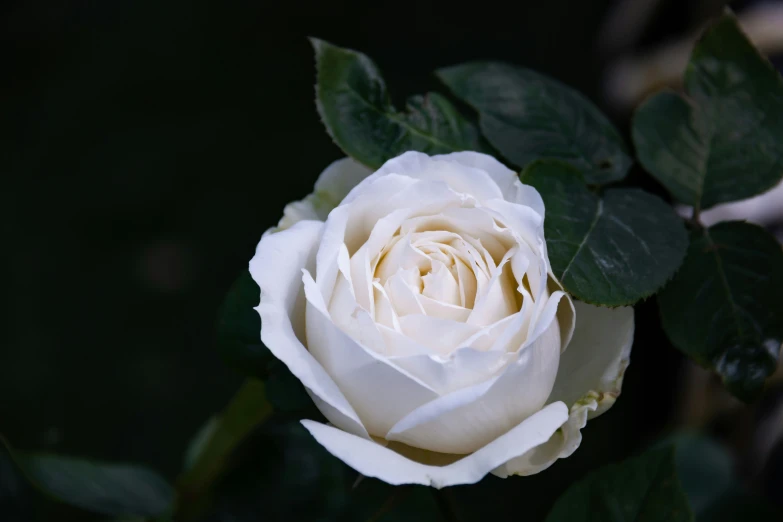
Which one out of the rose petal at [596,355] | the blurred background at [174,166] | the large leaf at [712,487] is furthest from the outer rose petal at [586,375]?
the blurred background at [174,166]

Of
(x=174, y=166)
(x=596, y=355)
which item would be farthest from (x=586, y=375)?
(x=174, y=166)

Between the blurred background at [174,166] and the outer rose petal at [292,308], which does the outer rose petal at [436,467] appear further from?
the blurred background at [174,166]

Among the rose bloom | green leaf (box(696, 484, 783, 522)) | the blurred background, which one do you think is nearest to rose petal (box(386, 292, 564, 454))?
the rose bloom

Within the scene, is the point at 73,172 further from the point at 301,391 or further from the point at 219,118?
the point at 301,391

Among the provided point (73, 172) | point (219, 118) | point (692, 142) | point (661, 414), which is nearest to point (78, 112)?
point (73, 172)

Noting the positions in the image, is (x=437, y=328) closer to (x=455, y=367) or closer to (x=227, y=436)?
(x=455, y=367)

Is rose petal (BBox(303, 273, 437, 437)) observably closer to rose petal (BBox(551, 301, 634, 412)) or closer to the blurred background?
rose petal (BBox(551, 301, 634, 412))

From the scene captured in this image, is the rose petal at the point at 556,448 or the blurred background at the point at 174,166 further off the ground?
the rose petal at the point at 556,448

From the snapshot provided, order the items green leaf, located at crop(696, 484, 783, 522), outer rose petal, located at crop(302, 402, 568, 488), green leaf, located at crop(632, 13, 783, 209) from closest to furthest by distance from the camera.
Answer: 1. outer rose petal, located at crop(302, 402, 568, 488)
2. green leaf, located at crop(632, 13, 783, 209)
3. green leaf, located at crop(696, 484, 783, 522)
